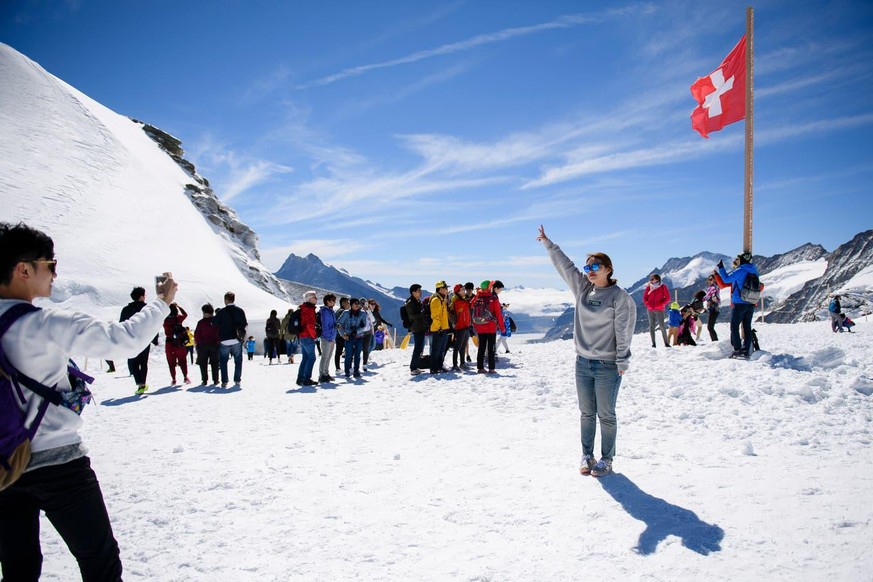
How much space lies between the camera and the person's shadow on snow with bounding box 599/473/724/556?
3.62m

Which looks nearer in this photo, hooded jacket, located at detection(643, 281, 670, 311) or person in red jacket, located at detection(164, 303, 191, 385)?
person in red jacket, located at detection(164, 303, 191, 385)

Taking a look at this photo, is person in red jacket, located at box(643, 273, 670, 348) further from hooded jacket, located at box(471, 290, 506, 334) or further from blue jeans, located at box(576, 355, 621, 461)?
blue jeans, located at box(576, 355, 621, 461)

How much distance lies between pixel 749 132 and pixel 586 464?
375 inches

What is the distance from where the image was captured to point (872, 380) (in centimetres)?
741

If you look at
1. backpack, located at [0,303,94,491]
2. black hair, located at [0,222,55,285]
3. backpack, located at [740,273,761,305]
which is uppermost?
backpack, located at [740,273,761,305]

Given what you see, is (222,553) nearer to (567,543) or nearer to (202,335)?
(567,543)

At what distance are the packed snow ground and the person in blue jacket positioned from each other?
0.59m

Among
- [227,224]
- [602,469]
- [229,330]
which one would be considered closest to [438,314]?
[229,330]

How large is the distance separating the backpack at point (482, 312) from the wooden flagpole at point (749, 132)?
598cm

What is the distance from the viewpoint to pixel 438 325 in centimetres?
1254

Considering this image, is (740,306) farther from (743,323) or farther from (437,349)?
(437,349)

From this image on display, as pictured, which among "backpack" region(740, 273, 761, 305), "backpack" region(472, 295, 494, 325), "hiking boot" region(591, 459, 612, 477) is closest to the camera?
"hiking boot" region(591, 459, 612, 477)

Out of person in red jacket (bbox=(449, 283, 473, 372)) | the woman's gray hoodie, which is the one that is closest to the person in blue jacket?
person in red jacket (bbox=(449, 283, 473, 372))

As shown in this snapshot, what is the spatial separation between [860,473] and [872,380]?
390 cm
